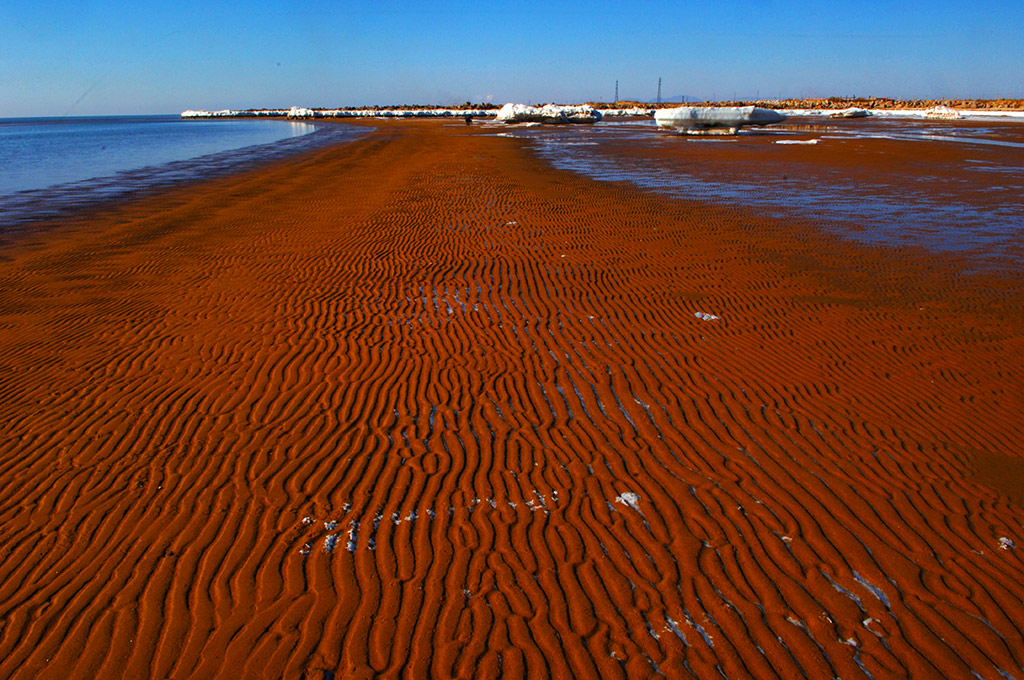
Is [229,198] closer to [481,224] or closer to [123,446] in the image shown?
[481,224]

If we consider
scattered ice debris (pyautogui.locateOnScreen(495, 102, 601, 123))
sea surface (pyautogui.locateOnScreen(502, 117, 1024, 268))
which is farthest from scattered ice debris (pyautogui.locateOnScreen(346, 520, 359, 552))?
scattered ice debris (pyautogui.locateOnScreen(495, 102, 601, 123))

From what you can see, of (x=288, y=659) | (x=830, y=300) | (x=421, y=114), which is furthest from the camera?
(x=421, y=114)

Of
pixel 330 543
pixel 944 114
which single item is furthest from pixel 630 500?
pixel 944 114

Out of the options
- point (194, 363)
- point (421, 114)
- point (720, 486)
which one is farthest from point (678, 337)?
point (421, 114)

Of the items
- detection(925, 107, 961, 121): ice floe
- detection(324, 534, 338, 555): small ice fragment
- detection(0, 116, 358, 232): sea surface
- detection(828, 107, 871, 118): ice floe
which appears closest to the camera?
detection(324, 534, 338, 555): small ice fragment

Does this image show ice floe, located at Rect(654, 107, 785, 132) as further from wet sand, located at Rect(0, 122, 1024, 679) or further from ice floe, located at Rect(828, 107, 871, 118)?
wet sand, located at Rect(0, 122, 1024, 679)

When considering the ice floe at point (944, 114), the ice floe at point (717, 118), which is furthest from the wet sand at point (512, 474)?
the ice floe at point (944, 114)
